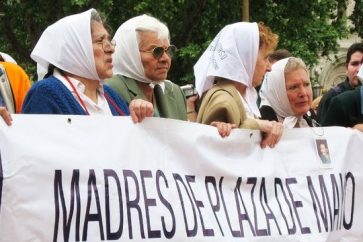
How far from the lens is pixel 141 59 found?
16.4ft

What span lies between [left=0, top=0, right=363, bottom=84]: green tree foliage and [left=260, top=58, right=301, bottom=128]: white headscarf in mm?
13211

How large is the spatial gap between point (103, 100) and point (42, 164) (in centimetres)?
72

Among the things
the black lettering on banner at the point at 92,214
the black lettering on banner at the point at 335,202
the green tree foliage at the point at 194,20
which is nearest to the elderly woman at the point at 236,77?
the black lettering on banner at the point at 335,202

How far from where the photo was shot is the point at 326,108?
21.0 ft

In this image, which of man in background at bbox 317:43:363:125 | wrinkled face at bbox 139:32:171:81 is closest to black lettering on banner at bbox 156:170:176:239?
wrinkled face at bbox 139:32:171:81

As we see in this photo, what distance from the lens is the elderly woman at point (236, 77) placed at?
15.7ft

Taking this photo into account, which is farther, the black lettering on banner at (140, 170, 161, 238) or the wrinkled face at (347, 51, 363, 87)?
the wrinkled face at (347, 51, 363, 87)

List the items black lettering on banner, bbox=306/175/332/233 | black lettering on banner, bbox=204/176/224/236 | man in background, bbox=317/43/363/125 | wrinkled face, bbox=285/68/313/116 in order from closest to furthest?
black lettering on banner, bbox=204/176/224/236
black lettering on banner, bbox=306/175/332/233
wrinkled face, bbox=285/68/313/116
man in background, bbox=317/43/363/125

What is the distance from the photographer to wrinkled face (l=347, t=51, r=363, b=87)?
7.06 meters

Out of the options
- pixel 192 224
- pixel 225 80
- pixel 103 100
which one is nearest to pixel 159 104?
pixel 225 80

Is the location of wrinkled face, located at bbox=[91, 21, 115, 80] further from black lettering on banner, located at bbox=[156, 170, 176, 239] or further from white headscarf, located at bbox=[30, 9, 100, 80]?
black lettering on banner, located at bbox=[156, 170, 176, 239]

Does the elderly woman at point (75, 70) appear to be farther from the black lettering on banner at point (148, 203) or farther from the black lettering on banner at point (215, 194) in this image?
the black lettering on banner at point (215, 194)

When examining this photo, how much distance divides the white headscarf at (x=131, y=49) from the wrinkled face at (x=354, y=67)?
2407 mm

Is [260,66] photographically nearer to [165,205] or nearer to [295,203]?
[295,203]
